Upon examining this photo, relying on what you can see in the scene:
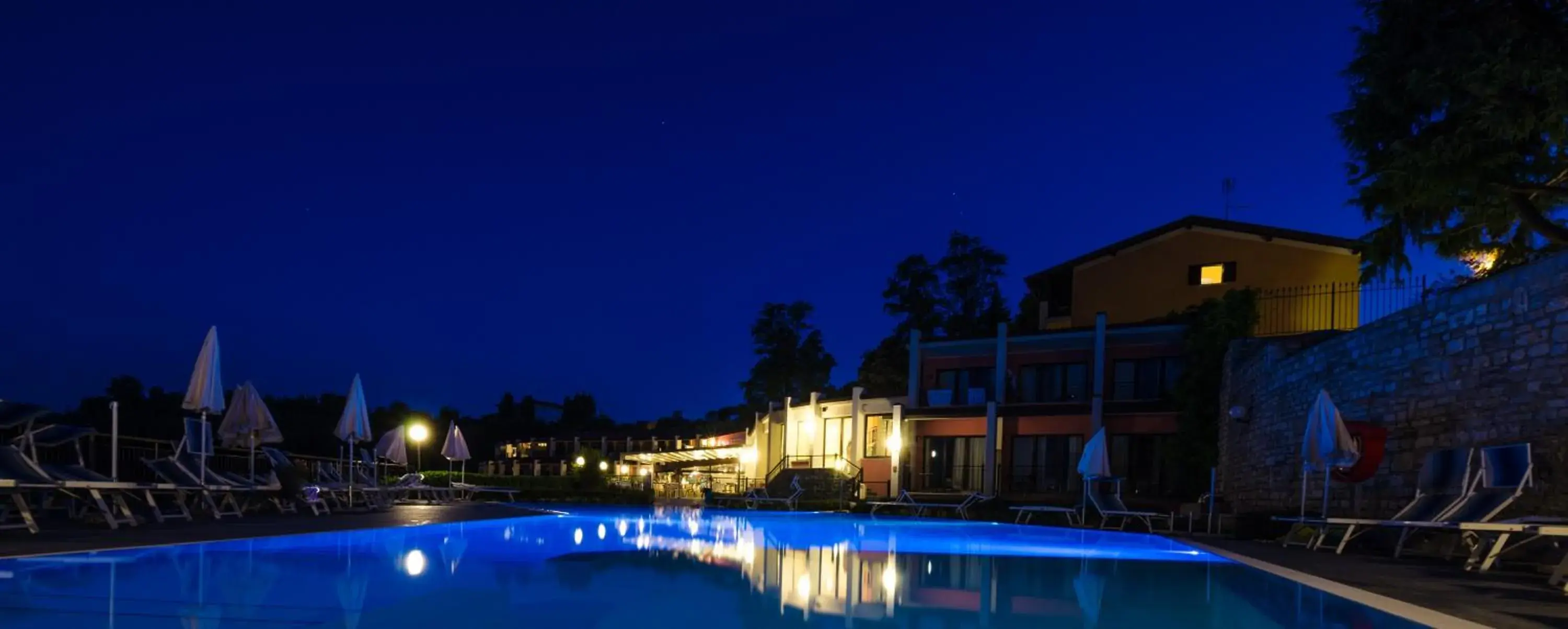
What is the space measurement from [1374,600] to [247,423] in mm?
13652

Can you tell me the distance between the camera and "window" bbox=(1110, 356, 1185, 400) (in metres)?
26.2

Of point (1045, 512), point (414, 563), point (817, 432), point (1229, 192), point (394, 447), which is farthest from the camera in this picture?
point (817, 432)

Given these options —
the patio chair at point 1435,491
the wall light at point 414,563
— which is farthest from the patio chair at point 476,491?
the patio chair at point 1435,491

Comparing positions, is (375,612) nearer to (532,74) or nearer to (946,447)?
(946,447)

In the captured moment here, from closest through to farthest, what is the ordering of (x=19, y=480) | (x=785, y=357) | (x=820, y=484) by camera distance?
(x=19, y=480), (x=820, y=484), (x=785, y=357)

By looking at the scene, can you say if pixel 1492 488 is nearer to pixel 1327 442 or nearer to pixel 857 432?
pixel 1327 442

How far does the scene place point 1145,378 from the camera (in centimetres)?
2677

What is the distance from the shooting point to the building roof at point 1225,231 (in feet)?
86.0

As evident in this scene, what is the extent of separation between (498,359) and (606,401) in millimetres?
13608

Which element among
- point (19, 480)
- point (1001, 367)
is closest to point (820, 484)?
point (1001, 367)

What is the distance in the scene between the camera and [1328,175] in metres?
47.2

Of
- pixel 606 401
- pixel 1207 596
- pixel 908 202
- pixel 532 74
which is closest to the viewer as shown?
pixel 1207 596

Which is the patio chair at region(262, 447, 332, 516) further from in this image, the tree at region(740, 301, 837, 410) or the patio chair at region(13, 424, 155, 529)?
the tree at region(740, 301, 837, 410)

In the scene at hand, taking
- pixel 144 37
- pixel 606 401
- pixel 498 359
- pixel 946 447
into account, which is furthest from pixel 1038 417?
pixel 606 401
